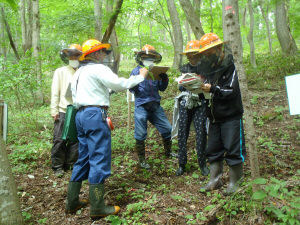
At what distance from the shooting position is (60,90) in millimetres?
4602

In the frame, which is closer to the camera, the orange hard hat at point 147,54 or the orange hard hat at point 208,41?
the orange hard hat at point 208,41

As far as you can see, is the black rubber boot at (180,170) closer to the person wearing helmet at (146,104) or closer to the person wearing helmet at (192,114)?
the person wearing helmet at (192,114)

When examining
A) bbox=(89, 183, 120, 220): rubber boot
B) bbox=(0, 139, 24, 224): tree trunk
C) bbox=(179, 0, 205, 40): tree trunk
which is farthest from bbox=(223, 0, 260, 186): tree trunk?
bbox=(179, 0, 205, 40): tree trunk

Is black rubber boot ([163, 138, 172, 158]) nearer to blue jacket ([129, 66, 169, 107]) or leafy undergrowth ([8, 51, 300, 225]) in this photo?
leafy undergrowth ([8, 51, 300, 225])

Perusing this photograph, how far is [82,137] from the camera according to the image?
3.24 meters

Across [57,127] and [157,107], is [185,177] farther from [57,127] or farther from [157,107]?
[57,127]

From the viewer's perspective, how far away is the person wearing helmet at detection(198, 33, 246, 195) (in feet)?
9.89

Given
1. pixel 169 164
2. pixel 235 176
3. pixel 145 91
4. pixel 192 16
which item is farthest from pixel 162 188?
pixel 192 16

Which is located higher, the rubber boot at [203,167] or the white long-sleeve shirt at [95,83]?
the white long-sleeve shirt at [95,83]

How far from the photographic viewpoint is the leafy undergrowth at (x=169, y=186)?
248 centimetres

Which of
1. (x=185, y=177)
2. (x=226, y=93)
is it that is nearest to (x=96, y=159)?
(x=185, y=177)

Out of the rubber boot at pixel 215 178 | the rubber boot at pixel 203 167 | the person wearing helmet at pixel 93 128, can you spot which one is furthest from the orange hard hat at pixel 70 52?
the rubber boot at pixel 215 178

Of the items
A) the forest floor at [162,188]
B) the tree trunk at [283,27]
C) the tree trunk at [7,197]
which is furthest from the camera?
the tree trunk at [283,27]

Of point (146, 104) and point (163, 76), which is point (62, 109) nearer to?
point (146, 104)
